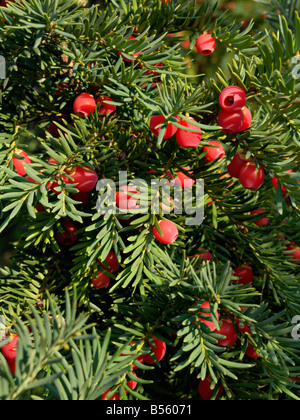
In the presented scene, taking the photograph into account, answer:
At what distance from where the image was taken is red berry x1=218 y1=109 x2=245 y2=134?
1.49ft

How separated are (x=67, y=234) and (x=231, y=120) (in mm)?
255

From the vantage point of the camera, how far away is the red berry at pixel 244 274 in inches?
22.1

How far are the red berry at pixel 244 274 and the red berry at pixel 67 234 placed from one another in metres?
0.22

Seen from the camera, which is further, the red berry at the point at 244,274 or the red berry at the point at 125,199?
the red berry at the point at 244,274

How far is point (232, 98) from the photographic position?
462mm

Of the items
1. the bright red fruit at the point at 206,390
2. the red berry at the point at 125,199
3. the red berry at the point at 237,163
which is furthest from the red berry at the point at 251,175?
the bright red fruit at the point at 206,390

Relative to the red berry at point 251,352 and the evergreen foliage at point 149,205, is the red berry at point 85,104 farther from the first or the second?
the red berry at point 251,352

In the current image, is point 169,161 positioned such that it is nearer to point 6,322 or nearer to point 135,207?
point 135,207

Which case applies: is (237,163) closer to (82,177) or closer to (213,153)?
(213,153)

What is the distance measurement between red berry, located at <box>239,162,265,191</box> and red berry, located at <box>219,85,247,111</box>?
0.07 meters

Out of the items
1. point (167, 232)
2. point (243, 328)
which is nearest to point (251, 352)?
point (243, 328)

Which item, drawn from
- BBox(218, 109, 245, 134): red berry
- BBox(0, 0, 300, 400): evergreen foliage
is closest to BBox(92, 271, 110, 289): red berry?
BBox(0, 0, 300, 400): evergreen foliage

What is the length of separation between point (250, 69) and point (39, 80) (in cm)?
A: 29

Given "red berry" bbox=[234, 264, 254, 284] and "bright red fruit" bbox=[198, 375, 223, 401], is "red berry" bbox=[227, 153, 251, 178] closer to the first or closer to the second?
"red berry" bbox=[234, 264, 254, 284]
